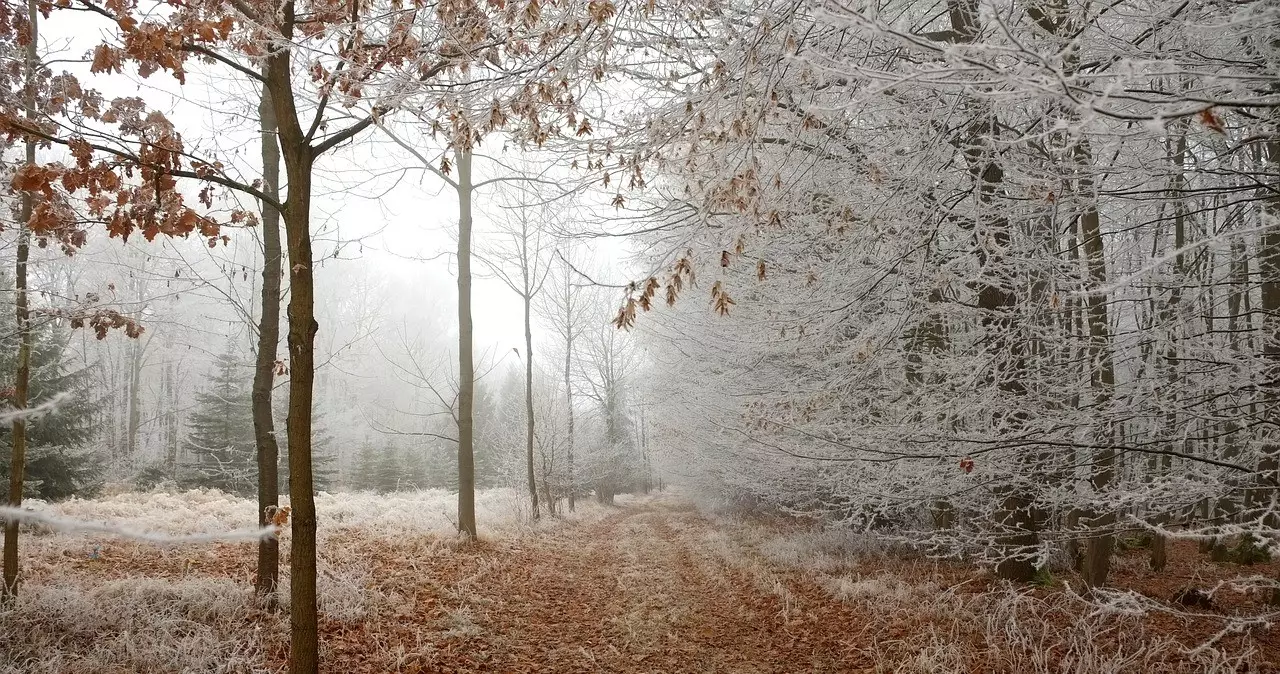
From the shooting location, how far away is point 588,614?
6.61m

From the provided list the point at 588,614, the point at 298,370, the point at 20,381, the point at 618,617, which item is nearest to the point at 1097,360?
the point at 618,617

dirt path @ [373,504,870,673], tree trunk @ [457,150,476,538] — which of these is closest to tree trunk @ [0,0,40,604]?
dirt path @ [373,504,870,673]

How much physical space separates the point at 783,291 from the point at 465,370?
5.23m

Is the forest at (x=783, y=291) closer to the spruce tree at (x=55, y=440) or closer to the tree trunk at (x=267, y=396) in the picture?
the tree trunk at (x=267, y=396)

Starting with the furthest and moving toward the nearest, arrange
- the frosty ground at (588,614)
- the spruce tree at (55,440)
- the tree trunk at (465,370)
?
1. the spruce tree at (55,440)
2. the tree trunk at (465,370)
3. the frosty ground at (588,614)

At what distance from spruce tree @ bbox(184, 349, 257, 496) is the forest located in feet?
22.8

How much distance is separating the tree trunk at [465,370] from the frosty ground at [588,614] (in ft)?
1.80

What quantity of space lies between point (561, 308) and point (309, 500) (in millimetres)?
15241

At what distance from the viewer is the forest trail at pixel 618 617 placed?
505 centimetres

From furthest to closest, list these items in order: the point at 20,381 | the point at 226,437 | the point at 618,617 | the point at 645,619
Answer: the point at 226,437 < the point at 618,617 < the point at 645,619 < the point at 20,381

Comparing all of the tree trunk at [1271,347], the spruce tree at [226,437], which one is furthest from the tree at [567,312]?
the tree trunk at [1271,347]

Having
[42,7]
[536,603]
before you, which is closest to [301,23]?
[42,7]

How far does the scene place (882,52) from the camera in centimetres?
334

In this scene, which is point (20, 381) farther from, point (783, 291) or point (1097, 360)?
point (1097, 360)
